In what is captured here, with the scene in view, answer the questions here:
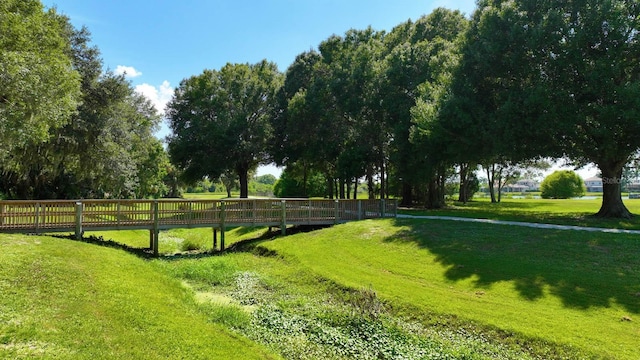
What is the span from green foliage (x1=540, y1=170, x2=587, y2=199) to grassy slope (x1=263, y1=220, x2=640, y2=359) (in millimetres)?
50304

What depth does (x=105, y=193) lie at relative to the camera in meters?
33.3

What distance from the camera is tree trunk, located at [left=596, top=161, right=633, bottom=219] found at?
63.2 feet

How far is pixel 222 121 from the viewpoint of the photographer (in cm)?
3366

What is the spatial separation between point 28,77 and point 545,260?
18.2 meters

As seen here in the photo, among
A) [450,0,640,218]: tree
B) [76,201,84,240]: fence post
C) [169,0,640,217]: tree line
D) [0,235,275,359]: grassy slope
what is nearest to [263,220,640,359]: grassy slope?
[0,235,275,359]: grassy slope

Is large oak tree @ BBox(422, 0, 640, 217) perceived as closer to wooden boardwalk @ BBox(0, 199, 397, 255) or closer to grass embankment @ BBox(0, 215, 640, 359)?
grass embankment @ BBox(0, 215, 640, 359)


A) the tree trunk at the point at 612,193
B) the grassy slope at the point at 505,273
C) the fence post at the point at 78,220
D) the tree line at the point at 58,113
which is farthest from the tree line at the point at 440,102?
the fence post at the point at 78,220

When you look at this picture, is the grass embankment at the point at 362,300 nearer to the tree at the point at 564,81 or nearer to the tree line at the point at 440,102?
the tree at the point at 564,81

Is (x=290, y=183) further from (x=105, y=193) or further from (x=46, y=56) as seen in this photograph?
(x=46, y=56)

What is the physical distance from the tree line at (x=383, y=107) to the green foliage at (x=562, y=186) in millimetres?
26907

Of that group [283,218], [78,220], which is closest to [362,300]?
[283,218]

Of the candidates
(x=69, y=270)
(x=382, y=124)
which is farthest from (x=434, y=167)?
(x=69, y=270)

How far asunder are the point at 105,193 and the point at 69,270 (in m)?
27.0

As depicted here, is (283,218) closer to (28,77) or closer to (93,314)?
(28,77)
